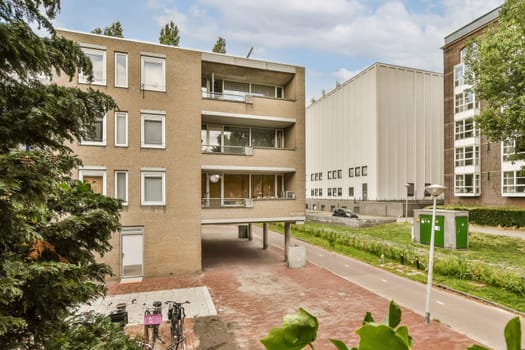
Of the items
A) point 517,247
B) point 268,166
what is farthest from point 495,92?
point 268,166

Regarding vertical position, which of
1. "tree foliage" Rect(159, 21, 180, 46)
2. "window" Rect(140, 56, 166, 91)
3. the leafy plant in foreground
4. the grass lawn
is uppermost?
"tree foliage" Rect(159, 21, 180, 46)

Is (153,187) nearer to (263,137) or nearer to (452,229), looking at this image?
(263,137)

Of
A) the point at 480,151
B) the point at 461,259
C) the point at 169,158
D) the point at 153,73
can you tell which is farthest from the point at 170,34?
the point at 480,151

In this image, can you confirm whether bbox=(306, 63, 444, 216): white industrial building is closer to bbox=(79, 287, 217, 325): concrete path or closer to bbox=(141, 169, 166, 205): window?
bbox=(141, 169, 166, 205): window

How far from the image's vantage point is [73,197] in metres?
4.98

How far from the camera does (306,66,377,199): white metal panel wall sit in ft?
133

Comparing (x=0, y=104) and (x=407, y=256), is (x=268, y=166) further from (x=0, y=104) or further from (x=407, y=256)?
(x=0, y=104)

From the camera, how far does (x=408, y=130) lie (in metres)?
41.8

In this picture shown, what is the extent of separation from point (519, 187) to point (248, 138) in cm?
2663

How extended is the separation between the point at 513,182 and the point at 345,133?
20876 mm

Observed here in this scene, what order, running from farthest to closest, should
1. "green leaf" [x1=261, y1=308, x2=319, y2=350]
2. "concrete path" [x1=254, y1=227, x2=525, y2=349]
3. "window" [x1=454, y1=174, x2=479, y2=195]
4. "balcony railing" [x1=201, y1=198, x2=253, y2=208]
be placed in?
"window" [x1=454, y1=174, x2=479, y2=195]
"balcony railing" [x1=201, y1=198, x2=253, y2=208]
"concrete path" [x1=254, y1=227, x2=525, y2=349]
"green leaf" [x1=261, y1=308, x2=319, y2=350]

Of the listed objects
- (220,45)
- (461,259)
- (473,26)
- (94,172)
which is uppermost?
(473,26)

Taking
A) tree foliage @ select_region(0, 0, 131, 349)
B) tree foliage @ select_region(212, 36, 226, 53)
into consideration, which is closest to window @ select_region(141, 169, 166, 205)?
→ tree foliage @ select_region(0, 0, 131, 349)

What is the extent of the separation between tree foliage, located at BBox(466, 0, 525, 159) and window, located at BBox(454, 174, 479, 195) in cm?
1517
